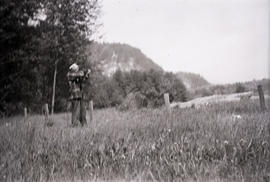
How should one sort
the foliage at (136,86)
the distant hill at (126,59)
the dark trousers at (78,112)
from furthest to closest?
1. the distant hill at (126,59)
2. the foliage at (136,86)
3. the dark trousers at (78,112)

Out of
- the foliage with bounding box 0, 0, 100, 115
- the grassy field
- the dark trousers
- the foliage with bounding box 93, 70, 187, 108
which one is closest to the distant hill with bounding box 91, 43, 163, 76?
the foliage with bounding box 93, 70, 187, 108

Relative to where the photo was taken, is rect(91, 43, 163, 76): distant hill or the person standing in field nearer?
the person standing in field

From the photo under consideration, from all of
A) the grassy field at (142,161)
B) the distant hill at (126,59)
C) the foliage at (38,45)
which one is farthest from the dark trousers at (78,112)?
the distant hill at (126,59)

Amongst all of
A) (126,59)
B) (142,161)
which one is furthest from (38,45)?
(126,59)

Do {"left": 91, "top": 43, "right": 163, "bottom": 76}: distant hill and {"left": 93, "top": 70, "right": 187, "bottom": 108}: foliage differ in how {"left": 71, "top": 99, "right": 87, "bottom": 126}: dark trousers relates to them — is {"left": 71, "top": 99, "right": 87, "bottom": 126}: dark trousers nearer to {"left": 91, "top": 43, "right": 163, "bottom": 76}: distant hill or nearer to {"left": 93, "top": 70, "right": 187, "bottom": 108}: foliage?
{"left": 93, "top": 70, "right": 187, "bottom": 108}: foliage

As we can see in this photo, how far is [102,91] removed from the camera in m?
33.7

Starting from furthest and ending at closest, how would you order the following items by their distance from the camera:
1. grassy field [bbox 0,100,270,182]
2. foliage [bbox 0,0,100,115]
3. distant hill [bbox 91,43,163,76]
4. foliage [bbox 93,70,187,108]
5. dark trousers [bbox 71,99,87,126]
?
distant hill [bbox 91,43,163,76] < foliage [bbox 93,70,187,108] < foliage [bbox 0,0,100,115] < dark trousers [bbox 71,99,87,126] < grassy field [bbox 0,100,270,182]

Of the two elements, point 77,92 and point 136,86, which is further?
point 136,86

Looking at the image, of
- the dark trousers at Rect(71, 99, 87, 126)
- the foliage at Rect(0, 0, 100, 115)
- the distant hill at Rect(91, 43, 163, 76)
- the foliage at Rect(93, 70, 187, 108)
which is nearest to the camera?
the dark trousers at Rect(71, 99, 87, 126)

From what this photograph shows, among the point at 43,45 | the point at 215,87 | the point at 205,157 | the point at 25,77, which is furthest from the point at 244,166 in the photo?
the point at 215,87

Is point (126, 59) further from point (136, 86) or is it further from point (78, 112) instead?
point (78, 112)


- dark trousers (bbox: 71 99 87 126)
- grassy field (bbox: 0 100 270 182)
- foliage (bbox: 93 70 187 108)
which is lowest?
grassy field (bbox: 0 100 270 182)

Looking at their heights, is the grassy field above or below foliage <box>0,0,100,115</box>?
A: below

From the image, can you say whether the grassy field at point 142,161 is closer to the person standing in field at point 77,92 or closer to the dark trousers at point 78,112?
the dark trousers at point 78,112
